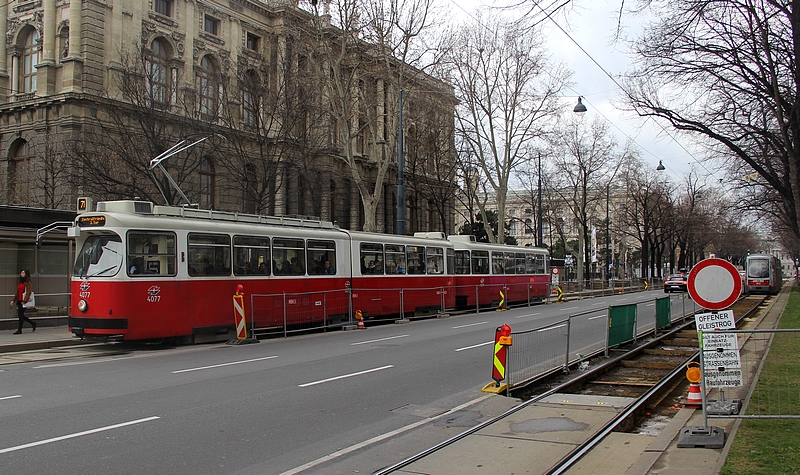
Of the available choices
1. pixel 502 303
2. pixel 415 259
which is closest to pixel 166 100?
pixel 415 259

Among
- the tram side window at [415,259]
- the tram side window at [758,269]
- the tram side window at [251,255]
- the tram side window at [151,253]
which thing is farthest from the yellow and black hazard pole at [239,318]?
the tram side window at [758,269]

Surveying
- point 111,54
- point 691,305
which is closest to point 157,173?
point 111,54

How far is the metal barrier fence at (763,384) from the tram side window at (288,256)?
506 inches

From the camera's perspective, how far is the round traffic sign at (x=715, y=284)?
745 cm

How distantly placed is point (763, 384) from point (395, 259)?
681 inches

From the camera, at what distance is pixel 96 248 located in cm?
1600

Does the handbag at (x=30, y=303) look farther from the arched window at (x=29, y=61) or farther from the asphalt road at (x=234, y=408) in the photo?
the arched window at (x=29, y=61)

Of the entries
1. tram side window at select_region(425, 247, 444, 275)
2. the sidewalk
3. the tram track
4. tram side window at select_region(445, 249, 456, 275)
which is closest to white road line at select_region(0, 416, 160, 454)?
the tram track

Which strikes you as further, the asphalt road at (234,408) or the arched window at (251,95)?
the arched window at (251,95)

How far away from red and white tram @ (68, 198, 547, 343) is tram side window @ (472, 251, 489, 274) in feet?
20.4

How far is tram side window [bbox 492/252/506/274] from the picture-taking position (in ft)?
112

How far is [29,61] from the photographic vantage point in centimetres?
3931

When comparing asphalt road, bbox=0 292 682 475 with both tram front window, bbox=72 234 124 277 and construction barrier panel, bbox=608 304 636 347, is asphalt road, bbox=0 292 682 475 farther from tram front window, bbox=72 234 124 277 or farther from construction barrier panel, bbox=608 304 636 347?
construction barrier panel, bbox=608 304 636 347

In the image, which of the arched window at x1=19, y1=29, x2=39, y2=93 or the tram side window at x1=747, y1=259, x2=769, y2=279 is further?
the tram side window at x1=747, y1=259, x2=769, y2=279
